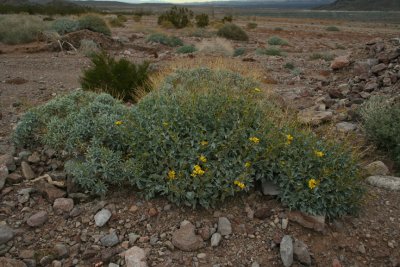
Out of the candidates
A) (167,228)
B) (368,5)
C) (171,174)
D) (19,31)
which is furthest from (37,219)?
(368,5)

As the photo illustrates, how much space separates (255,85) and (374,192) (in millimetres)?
2763

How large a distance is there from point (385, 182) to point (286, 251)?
1637 millimetres

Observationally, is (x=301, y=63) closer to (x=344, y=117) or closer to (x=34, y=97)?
(x=344, y=117)

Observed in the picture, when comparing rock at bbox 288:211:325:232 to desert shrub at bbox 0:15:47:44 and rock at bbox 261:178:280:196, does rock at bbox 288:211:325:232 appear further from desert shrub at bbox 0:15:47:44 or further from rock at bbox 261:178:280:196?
desert shrub at bbox 0:15:47:44

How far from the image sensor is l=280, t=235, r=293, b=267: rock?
3.03 m

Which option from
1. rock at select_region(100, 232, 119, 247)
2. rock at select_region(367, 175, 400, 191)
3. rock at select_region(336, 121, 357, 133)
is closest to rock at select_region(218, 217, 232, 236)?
rock at select_region(100, 232, 119, 247)

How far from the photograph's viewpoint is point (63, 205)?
3.51m

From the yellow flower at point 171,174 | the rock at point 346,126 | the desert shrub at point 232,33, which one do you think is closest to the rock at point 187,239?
the yellow flower at point 171,174

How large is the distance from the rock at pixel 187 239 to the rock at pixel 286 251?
68 cm

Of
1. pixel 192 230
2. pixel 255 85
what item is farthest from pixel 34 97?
pixel 192 230

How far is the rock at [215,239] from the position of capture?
124 inches

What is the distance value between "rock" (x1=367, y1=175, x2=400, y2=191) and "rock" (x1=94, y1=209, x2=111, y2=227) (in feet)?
9.03

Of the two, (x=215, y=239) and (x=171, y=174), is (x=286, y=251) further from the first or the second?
(x=171, y=174)

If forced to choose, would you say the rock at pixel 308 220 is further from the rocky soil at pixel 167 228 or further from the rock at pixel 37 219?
the rock at pixel 37 219
